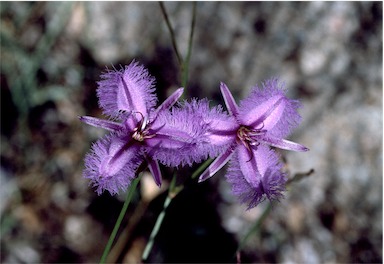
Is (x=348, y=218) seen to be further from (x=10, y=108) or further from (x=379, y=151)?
(x=10, y=108)

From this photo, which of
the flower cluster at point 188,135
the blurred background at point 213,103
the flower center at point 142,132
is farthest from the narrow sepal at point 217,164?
Result: the blurred background at point 213,103

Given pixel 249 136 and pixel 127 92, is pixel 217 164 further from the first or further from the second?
pixel 127 92

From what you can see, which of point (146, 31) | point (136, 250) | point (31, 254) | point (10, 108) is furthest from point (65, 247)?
point (146, 31)

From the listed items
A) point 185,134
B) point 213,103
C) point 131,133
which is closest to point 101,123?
point 131,133

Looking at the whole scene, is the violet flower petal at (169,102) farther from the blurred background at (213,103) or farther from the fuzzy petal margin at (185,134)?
the blurred background at (213,103)

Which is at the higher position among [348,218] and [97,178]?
[97,178]

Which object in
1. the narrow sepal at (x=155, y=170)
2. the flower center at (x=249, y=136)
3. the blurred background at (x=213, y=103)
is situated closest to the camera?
the narrow sepal at (x=155, y=170)

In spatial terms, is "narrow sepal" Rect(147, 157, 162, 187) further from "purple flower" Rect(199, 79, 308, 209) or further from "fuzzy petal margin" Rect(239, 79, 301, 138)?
"fuzzy petal margin" Rect(239, 79, 301, 138)
